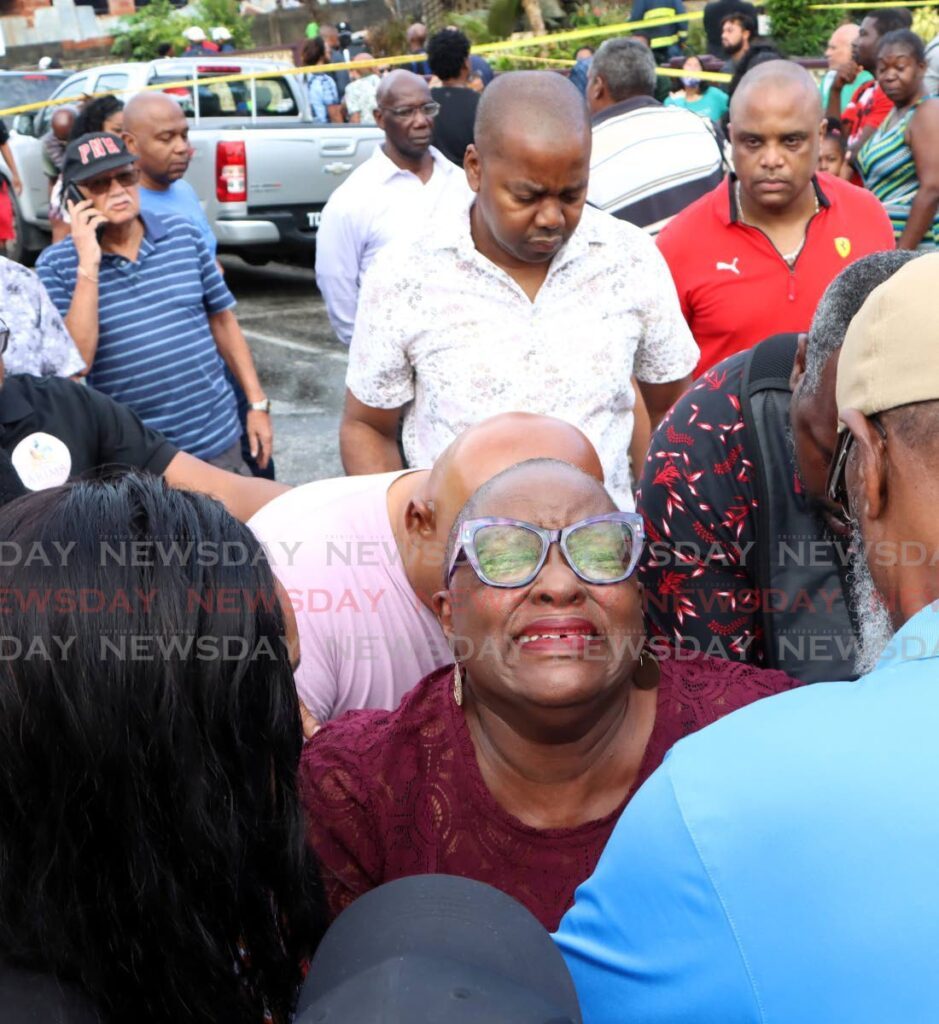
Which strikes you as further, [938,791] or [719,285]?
[719,285]

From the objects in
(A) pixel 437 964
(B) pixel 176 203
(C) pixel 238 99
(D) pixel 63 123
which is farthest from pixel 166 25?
(A) pixel 437 964

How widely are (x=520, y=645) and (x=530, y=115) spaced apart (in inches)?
72.4

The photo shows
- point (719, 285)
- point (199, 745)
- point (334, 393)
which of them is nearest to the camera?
point (199, 745)

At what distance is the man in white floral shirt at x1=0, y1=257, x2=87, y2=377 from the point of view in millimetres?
3693

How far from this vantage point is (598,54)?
5695mm

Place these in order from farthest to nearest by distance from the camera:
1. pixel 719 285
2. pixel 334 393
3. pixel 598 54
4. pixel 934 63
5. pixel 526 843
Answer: pixel 334 393
pixel 934 63
pixel 598 54
pixel 719 285
pixel 526 843

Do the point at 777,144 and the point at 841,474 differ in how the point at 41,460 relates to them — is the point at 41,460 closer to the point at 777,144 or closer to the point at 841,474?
the point at 841,474

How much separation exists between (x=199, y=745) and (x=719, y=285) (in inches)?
118

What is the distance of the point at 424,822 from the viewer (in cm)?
190

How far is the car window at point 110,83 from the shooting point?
501 inches

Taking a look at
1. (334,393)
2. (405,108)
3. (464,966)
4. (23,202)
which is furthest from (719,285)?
(23,202)

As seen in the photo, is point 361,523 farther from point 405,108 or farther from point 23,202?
point 23,202

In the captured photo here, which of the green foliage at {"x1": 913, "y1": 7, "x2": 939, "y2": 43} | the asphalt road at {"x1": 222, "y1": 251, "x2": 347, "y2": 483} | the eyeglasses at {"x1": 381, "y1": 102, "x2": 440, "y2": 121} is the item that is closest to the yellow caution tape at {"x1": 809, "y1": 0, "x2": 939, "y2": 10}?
the green foliage at {"x1": 913, "y1": 7, "x2": 939, "y2": 43}

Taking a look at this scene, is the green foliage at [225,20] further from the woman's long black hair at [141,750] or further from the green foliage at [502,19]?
the woman's long black hair at [141,750]
